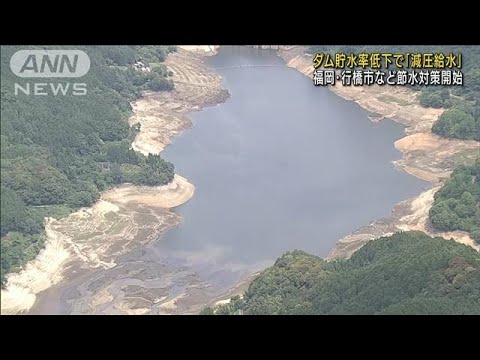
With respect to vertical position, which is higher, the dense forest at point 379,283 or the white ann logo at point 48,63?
the white ann logo at point 48,63

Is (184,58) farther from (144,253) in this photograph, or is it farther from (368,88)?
(144,253)

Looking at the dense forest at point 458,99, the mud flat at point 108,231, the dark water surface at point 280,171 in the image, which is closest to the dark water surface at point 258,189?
the dark water surface at point 280,171

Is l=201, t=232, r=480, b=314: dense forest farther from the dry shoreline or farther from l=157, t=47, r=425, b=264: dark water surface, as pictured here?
l=157, t=47, r=425, b=264: dark water surface

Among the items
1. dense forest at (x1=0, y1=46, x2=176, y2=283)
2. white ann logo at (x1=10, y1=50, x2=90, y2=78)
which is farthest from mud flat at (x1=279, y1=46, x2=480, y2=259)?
white ann logo at (x1=10, y1=50, x2=90, y2=78)

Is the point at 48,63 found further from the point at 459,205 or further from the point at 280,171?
the point at 459,205

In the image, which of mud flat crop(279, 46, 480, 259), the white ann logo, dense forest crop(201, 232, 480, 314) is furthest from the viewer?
mud flat crop(279, 46, 480, 259)

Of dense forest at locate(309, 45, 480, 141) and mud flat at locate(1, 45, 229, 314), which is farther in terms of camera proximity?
dense forest at locate(309, 45, 480, 141)

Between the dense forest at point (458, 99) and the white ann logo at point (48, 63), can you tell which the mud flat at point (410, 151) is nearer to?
the dense forest at point (458, 99)
